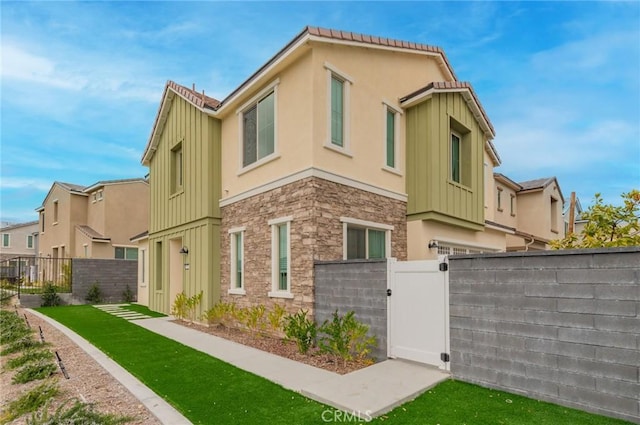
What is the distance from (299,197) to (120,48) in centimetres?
715

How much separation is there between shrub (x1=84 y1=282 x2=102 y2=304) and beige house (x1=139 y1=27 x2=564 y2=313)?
626cm

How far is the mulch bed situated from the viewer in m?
6.65

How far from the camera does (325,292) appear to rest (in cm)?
789

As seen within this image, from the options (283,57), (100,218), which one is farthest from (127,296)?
(283,57)

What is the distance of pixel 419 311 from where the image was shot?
6.41 metres

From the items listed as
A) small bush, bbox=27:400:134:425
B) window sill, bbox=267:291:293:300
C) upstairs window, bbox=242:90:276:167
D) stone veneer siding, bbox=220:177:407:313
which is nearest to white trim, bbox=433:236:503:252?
stone veneer siding, bbox=220:177:407:313

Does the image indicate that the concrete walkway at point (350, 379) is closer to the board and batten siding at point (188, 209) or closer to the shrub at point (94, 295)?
the board and batten siding at point (188, 209)

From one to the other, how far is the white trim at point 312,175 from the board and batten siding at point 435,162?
0.57m

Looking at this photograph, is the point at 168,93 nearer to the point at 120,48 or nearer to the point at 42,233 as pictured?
the point at 120,48

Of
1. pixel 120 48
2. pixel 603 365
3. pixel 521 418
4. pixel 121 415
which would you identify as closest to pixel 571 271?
pixel 603 365

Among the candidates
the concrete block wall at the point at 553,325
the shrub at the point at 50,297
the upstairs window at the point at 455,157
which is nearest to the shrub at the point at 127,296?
the shrub at the point at 50,297

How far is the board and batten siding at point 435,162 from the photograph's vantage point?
10.4 metres

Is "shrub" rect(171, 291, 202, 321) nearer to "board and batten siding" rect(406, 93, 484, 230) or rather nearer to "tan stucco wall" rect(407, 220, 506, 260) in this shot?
"tan stucco wall" rect(407, 220, 506, 260)

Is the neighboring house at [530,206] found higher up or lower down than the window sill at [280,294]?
higher up
